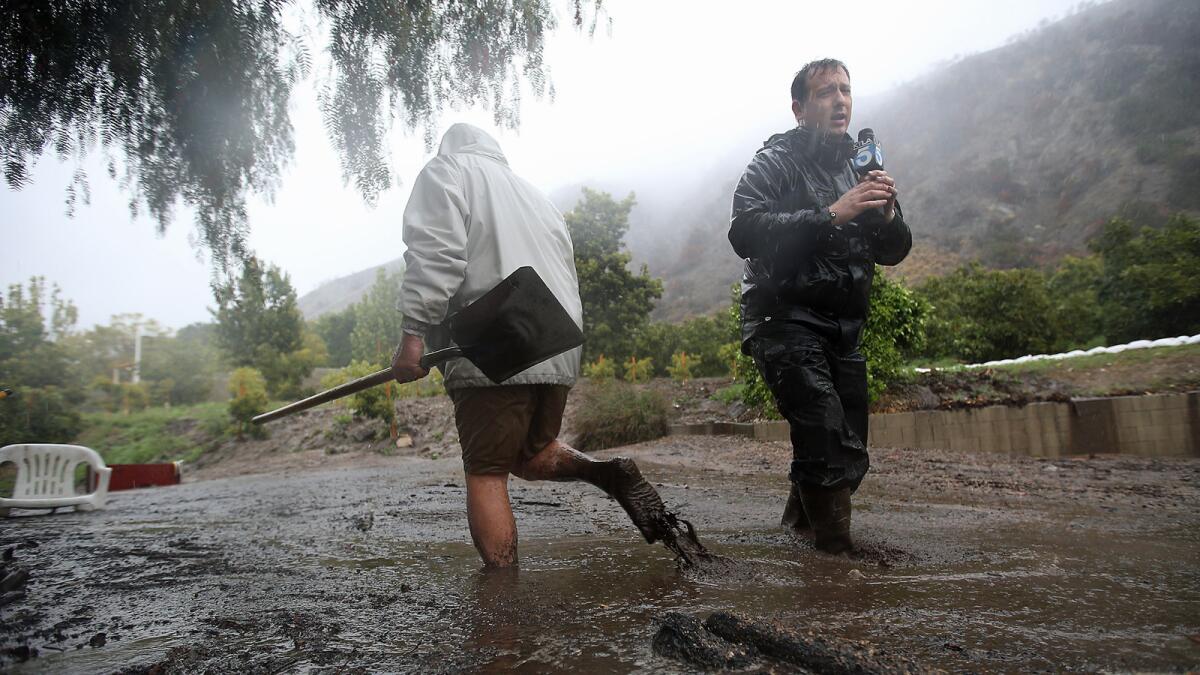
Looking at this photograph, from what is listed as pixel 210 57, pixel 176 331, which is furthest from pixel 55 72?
pixel 176 331

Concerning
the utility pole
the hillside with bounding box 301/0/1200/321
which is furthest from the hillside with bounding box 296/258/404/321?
the utility pole

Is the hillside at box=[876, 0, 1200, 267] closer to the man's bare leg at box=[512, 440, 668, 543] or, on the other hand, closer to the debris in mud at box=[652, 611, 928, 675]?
the man's bare leg at box=[512, 440, 668, 543]

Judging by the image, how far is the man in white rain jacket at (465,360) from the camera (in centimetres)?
229

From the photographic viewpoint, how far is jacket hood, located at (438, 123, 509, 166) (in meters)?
2.68

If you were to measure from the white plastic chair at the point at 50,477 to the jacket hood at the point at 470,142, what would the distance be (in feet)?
18.5

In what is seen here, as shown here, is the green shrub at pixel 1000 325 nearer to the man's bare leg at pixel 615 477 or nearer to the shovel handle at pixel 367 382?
the man's bare leg at pixel 615 477

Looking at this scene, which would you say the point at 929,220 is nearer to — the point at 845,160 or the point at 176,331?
the point at 176,331

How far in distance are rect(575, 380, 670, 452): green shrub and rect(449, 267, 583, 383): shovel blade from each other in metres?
7.17

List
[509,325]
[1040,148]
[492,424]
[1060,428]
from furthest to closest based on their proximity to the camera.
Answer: [1040,148] < [1060,428] < [492,424] < [509,325]

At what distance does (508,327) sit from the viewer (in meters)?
2.29

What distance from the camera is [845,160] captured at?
9.55 ft

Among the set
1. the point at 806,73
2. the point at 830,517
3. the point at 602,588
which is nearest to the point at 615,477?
the point at 602,588

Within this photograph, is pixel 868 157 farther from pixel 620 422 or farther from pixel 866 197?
pixel 620 422

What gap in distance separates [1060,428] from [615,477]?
6.47 meters
